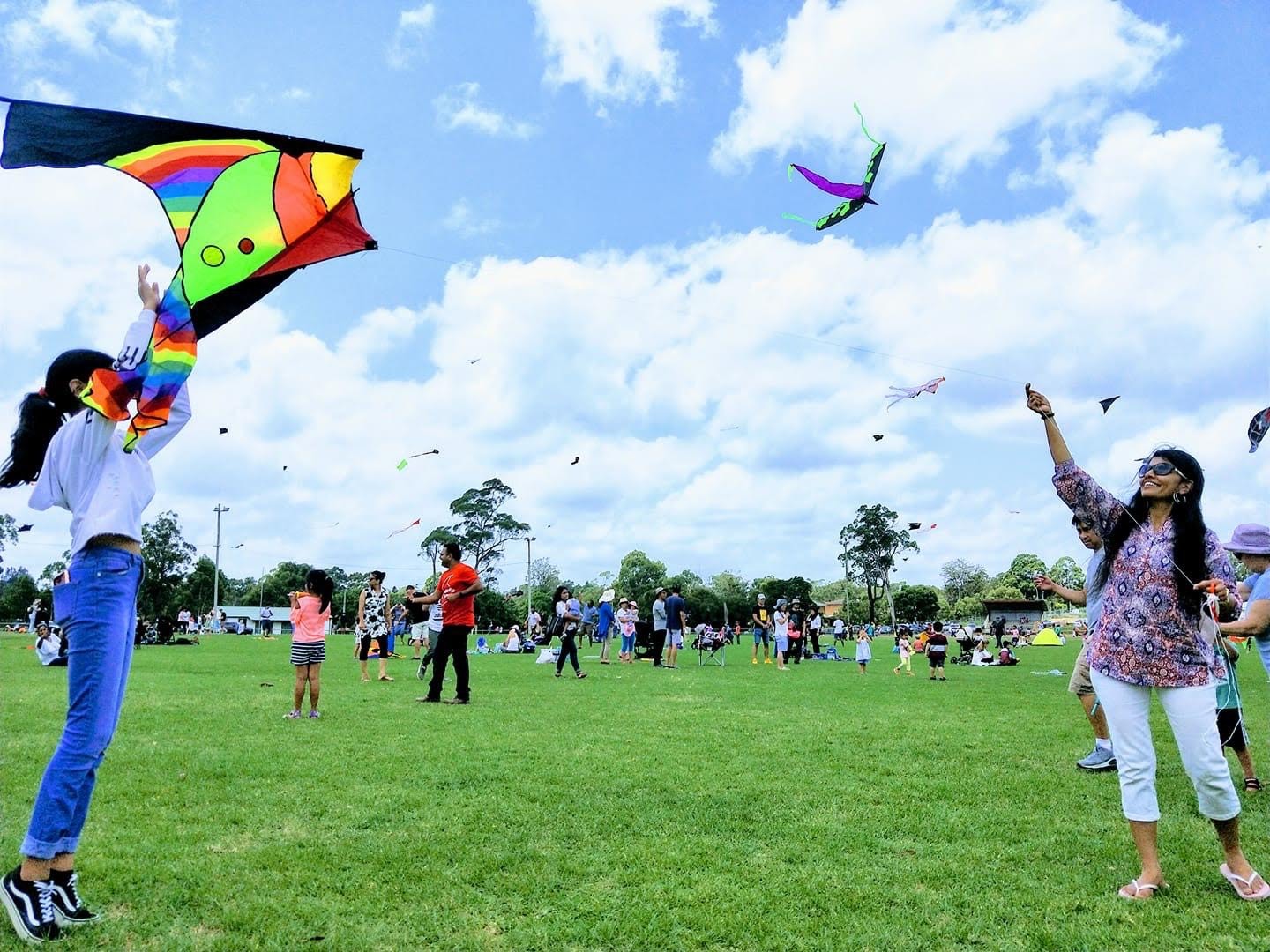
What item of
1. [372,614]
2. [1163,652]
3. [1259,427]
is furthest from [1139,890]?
[372,614]

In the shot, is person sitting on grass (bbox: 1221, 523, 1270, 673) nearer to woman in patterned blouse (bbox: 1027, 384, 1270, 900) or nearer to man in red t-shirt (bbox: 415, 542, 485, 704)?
woman in patterned blouse (bbox: 1027, 384, 1270, 900)

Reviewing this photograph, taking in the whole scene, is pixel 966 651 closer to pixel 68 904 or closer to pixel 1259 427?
pixel 1259 427

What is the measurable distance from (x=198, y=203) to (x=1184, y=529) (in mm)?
4965

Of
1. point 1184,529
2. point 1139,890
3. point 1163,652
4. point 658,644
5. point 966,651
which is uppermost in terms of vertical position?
point 1184,529

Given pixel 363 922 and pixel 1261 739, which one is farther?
pixel 1261 739

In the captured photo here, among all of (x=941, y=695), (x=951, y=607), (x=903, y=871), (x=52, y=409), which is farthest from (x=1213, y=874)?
(x=951, y=607)

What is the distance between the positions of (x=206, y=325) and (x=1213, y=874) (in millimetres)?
5443

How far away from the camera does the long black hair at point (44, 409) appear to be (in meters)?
3.80

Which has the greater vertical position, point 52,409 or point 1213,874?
point 52,409

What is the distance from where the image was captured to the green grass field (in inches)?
141

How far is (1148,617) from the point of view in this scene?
4207mm

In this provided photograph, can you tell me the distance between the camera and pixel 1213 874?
4.35 metres

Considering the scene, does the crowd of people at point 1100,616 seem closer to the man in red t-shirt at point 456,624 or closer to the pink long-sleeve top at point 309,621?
the pink long-sleeve top at point 309,621

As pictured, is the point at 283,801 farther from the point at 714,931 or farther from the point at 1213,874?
the point at 1213,874
